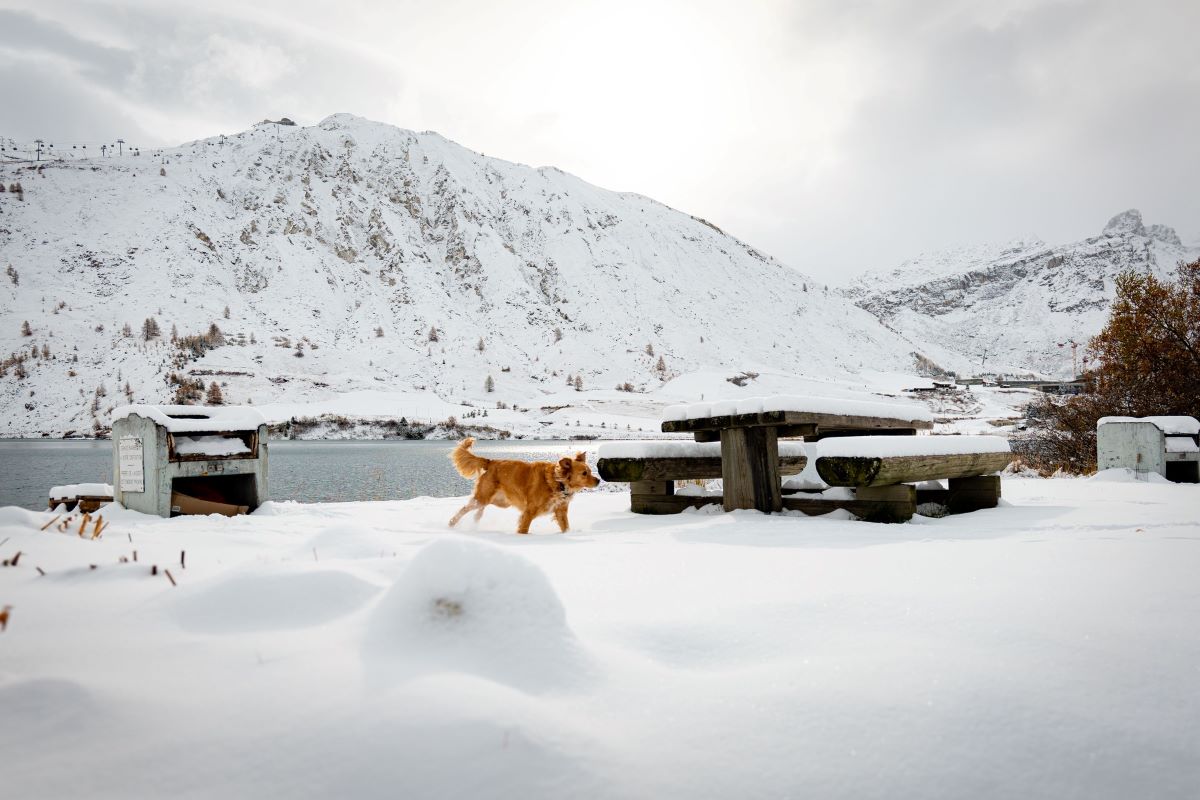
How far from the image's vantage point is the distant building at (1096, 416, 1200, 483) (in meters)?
7.16

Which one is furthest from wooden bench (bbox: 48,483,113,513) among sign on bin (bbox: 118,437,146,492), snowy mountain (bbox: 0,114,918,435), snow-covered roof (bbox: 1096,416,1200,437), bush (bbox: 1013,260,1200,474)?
snowy mountain (bbox: 0,114,918,435)

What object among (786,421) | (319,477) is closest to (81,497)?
(786,421)

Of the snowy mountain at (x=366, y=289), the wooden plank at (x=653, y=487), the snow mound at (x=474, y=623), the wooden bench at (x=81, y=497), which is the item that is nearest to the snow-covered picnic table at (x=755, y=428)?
the wooden plank at (x=653, y=487)

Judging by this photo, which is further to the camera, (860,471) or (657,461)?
(657,461)

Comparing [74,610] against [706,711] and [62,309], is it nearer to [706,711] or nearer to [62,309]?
[706,711]

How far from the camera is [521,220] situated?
6141 centimetres

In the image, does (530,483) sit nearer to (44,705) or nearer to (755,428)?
(755,428)

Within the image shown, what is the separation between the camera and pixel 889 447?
4.00 m

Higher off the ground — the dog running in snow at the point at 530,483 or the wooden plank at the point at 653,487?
the dog running in snow at the point at 530,483

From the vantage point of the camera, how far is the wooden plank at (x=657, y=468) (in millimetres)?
5441

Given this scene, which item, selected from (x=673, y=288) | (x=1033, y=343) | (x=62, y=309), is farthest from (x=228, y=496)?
(x=1033, y=343)

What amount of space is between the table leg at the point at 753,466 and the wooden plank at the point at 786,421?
0.68 feet

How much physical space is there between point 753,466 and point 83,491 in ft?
22.3

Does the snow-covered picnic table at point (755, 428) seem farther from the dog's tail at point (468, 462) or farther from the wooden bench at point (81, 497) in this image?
the wooden bench at point (81, 497)
